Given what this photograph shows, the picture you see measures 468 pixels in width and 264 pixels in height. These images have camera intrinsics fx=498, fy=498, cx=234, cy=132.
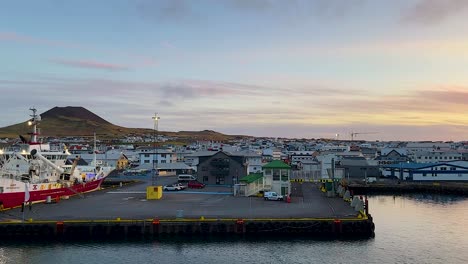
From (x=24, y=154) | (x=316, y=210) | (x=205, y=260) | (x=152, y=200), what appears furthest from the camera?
(x=24, y=154)

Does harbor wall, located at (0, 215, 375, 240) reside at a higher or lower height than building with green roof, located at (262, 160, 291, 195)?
lower

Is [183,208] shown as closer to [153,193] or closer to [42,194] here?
[153,193]

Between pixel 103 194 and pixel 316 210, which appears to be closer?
pixel 316 210

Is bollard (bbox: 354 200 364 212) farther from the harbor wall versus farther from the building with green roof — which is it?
the building with green roof

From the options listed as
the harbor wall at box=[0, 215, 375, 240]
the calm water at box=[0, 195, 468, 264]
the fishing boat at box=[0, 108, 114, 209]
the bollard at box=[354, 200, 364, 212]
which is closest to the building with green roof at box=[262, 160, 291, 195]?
the bollard at box=[354, 200, 364, 212]

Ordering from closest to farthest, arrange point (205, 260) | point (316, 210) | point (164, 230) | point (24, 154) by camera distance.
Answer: point (205, 260)
point (164, 230)
point (316, 210)
point (24, 154)

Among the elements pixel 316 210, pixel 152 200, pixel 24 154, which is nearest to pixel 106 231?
pixel 152 200

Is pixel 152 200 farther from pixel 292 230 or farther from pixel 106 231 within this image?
pixel 292 230
